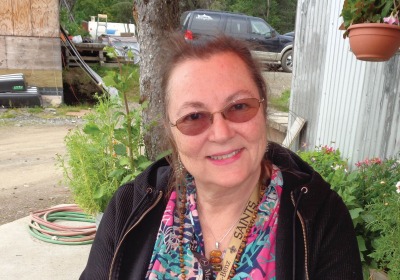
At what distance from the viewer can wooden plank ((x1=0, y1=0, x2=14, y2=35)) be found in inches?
406

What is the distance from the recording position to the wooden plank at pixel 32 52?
35.3 feet

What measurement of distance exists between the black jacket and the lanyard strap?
118mm

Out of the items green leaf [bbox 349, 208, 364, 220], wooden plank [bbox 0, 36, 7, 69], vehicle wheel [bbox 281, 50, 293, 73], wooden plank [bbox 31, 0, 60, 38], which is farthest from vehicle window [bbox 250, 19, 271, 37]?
green leaf [bbox 349, 208, 364, 220]

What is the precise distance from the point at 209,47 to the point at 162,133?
0.43 metres

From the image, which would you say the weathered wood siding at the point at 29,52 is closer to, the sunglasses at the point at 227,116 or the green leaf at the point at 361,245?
the green leaf at the point at 361,245

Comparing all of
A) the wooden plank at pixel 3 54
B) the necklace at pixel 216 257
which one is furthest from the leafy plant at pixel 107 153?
the wooden plank at pixel 3 54

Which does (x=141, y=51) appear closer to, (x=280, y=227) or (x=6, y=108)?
(x=280, y=227)

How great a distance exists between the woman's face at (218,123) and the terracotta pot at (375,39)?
1191 millimetres

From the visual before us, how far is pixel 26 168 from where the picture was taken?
6.27m

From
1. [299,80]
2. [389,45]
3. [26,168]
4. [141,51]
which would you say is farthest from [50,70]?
[389,45]

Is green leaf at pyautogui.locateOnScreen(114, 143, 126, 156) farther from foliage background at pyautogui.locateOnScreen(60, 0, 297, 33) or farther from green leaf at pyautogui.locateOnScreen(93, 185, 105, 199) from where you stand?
foliage background at pyautogui.locateOnScreen(60, 0, 297, 33)

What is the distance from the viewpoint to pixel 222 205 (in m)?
1.62

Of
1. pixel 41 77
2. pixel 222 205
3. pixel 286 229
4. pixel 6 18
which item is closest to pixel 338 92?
pixel 222 205

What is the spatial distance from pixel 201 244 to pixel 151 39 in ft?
6.79
